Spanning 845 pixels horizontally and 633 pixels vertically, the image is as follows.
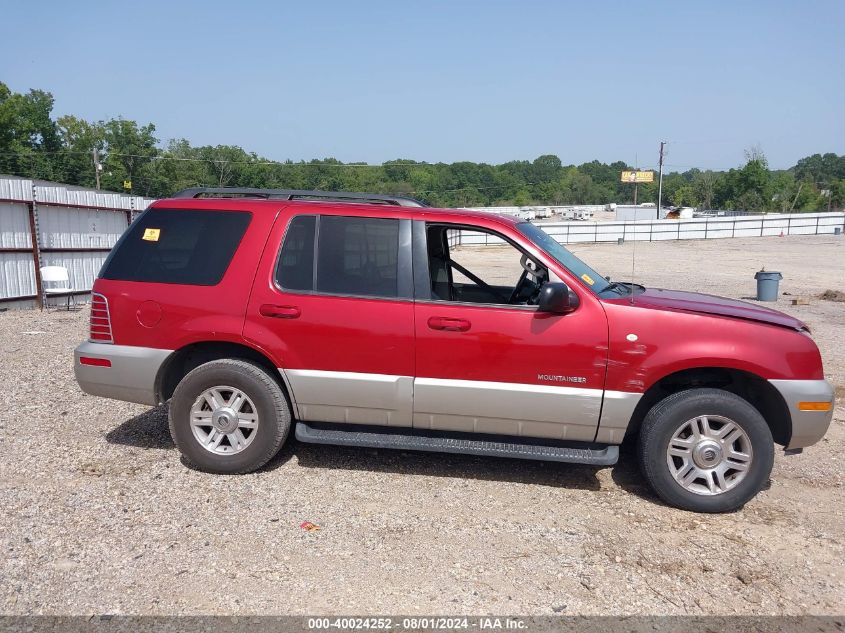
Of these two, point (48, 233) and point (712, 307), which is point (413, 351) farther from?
point (48, 233)

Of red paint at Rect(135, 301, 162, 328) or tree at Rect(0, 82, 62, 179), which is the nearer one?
red paint at Rect(135, 301, 162, 328)

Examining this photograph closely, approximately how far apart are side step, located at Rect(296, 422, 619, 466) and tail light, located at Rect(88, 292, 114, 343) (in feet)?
5.10

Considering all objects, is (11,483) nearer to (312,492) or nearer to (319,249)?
(312,492)

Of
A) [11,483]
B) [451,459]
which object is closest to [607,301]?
[451,459]

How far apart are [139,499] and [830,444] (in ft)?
18.2

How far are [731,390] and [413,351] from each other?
87.1 inches

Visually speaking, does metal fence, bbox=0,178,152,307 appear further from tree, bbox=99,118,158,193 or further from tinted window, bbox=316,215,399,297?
tree, bbox=99,118,158,193

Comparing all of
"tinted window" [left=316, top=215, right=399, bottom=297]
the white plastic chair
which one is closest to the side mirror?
"tinted window" [left=316, top=215, right=399, bottom=297]

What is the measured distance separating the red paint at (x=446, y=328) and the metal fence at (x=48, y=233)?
983 centimetres

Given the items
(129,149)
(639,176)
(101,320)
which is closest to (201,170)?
(129,149)

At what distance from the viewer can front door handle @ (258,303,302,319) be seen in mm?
4691

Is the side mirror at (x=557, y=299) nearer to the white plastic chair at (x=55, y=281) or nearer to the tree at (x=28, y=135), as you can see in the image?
the white plastic chair at (x=55, y=281)

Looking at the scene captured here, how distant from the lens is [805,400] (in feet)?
14.3

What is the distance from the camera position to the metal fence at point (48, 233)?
42.5 feet
